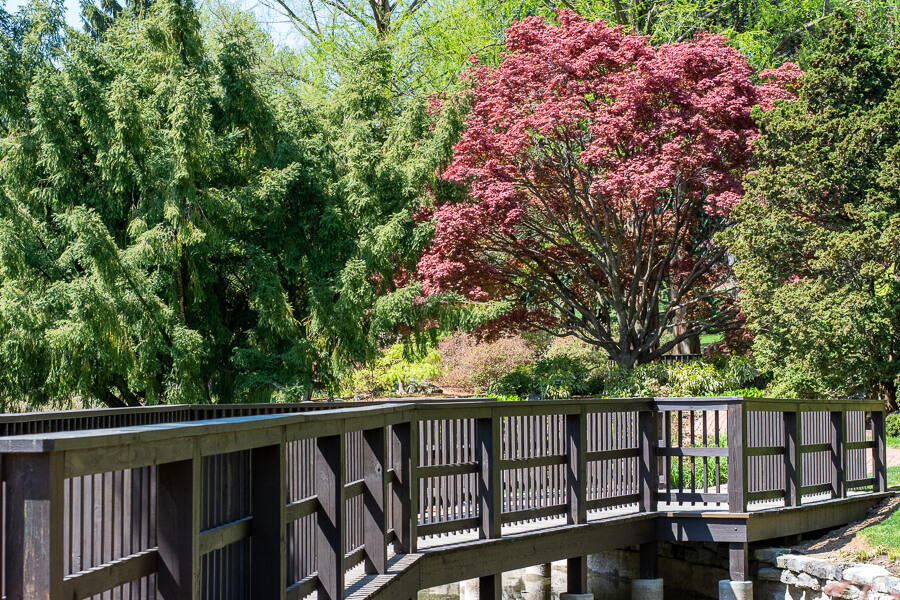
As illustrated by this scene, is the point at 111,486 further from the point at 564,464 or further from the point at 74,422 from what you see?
the point at 564,464

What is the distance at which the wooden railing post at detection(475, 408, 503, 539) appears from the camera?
682 cm

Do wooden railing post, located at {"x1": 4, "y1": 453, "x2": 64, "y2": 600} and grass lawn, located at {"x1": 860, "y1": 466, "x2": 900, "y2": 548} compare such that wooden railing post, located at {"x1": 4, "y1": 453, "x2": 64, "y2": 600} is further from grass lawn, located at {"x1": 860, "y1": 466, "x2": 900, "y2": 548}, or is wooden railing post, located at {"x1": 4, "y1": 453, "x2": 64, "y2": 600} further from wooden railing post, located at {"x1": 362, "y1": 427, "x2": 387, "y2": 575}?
grass lawn, located at {"x1": 860, "y1": 466, "x2": 900, "y2": 548}

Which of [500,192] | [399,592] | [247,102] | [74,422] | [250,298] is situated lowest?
[399,592]

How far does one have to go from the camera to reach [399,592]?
5516mm

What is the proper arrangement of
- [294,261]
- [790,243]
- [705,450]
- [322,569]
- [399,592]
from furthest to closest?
[294,261] → [790,243] → [705,450] → [399,592] → [322,569]

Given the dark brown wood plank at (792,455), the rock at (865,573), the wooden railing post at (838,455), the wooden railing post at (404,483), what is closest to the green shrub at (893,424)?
the wooden railing post at (838,455)

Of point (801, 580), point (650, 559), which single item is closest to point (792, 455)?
point (801, 580)

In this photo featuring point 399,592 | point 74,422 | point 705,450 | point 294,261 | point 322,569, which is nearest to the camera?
point 322,569

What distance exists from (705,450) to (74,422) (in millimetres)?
5430

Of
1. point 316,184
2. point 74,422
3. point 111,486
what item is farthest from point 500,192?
point 111,486

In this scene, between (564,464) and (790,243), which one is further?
(790,243)

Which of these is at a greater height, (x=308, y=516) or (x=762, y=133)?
(x=762, y=133)

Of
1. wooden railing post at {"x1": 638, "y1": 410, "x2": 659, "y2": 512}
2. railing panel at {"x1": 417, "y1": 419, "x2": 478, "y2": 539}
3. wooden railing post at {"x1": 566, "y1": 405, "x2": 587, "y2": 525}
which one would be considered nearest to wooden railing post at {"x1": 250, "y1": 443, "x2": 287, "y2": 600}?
railing panel at {"x1": 417, "y1": 419, "x2": 478, "y2": 539}

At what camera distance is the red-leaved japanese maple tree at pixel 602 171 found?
14.2 m
